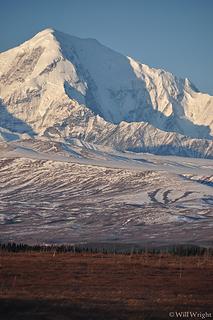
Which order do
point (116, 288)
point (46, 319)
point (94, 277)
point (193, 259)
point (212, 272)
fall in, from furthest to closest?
point (193, 259) → point (212, 272) → point (94, 277) → point (116, 288) → point (46, 319)

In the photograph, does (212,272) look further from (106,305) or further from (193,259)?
(106,305)

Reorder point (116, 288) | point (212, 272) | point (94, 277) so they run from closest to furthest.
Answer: point (116, 288) < point (94, 277) < point (212, 272)

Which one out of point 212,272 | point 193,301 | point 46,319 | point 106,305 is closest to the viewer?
point 46,319

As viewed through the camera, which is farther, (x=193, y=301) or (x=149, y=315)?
(x=193, y=301)

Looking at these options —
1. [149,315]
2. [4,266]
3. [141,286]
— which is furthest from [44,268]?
[149,315]

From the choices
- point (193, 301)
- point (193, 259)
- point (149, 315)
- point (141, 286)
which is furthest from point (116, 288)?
point (193, 259)

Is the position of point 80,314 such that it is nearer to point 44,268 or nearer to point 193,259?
point 44,268

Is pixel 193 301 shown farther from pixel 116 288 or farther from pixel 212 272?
pixel 212 272

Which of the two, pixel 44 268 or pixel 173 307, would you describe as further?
pixel 44 268

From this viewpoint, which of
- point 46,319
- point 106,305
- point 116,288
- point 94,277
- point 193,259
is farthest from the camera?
point 193,259
